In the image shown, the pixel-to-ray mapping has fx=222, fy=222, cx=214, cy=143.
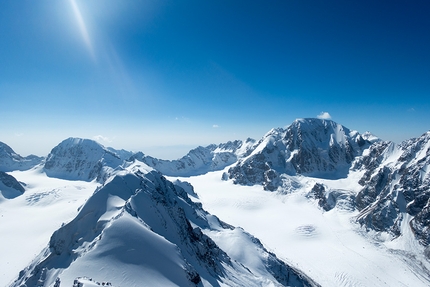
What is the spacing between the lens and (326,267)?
267 ft

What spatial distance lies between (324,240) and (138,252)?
3894 inches

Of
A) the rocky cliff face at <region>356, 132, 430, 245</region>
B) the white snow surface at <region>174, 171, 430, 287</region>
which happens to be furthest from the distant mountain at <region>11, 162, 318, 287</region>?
the rocky cliff face at <region>356, 132, 430, 245</region>

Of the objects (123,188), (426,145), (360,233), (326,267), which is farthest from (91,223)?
(426,145)

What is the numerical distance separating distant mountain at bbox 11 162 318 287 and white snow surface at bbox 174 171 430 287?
43.8ft

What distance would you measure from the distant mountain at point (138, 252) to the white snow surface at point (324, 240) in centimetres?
1335

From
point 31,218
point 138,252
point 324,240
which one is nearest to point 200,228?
point 138,252

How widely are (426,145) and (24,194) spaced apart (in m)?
249

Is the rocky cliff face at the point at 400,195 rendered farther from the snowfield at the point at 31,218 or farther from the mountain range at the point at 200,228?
the snowfield at the point at 31,218

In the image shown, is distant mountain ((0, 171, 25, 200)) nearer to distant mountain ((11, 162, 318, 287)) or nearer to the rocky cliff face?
distant mountain ((11, 162, 318, 287))

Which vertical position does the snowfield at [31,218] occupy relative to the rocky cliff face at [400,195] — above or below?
below

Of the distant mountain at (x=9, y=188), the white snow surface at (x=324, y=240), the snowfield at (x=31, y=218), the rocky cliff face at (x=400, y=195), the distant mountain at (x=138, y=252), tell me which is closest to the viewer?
the distant mountain at (x=138, y=252)

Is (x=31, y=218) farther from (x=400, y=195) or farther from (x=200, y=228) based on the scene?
(x=400, y=195)

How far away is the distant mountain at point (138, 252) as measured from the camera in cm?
2844

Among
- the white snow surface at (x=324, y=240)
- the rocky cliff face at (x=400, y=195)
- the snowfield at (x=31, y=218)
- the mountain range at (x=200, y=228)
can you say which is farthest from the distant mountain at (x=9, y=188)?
the rocky cliff face at (x=400, y=195)
